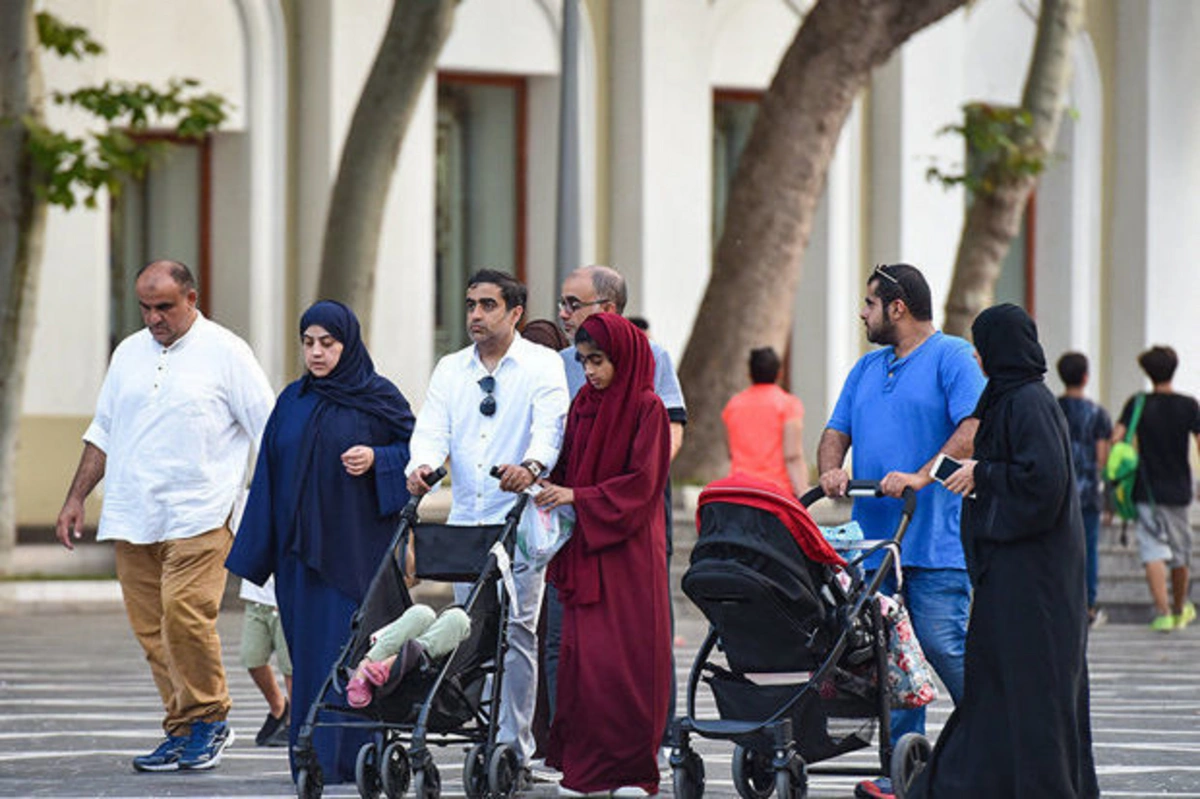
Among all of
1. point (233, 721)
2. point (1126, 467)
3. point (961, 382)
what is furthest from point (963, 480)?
point (1126, 467)

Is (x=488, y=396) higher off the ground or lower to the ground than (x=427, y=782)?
higher

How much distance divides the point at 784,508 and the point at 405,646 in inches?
53.8

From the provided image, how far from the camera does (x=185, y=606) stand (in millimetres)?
11008

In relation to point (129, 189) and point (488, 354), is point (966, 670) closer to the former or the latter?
point (488, 354)

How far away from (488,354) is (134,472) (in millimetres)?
1549

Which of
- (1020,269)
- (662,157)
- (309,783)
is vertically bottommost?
(309,783)

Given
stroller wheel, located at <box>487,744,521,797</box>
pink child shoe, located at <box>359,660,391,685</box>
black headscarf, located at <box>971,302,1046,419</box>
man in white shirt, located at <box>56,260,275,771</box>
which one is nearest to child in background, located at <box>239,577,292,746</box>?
man in white shirt, located at <box>56,260,275,771</box>

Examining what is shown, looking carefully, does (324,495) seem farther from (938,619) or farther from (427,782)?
(938,619)

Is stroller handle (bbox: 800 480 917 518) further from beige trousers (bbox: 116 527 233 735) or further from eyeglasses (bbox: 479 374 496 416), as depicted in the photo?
beige trousers (bbox: 116 527 233 735)

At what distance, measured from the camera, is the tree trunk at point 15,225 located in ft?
63.9

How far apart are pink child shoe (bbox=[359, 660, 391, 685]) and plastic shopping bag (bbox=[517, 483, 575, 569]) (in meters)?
0.84

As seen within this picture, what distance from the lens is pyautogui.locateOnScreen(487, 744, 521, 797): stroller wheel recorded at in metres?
9.77

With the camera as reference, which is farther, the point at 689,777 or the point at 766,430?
the point at 766,430

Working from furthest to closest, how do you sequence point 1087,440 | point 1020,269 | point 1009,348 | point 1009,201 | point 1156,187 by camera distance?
point 1020,269, point 1156,187, point 1009,201, point 1087,440, point 1009,348
